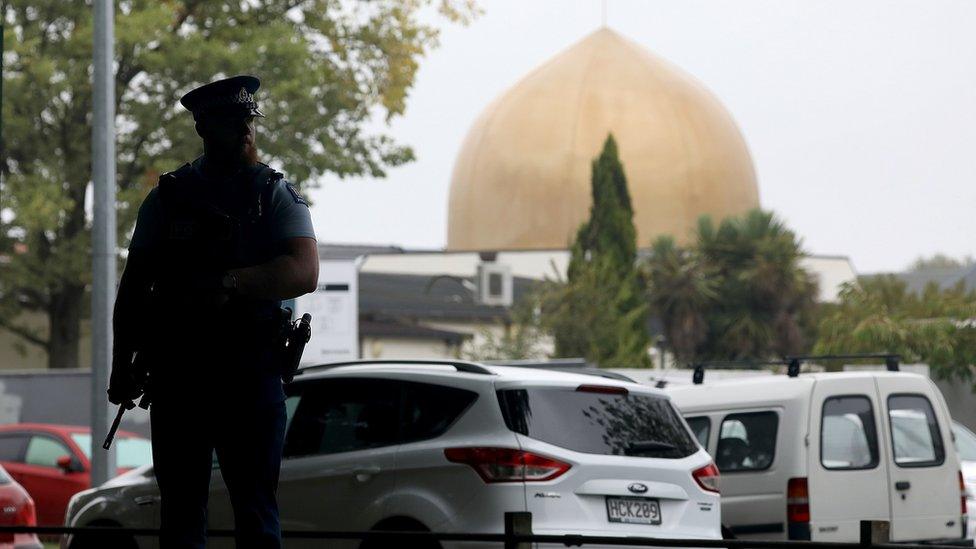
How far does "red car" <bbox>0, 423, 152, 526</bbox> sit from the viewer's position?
74.5 feet

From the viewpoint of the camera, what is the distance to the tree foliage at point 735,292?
55938 mm

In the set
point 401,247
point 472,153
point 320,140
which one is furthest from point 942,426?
point 472,153

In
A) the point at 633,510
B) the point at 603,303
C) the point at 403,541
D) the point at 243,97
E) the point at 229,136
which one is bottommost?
the point at 403,541

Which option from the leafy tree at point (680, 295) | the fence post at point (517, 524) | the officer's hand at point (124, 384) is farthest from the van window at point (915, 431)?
the leafy tree at point (680, 295)

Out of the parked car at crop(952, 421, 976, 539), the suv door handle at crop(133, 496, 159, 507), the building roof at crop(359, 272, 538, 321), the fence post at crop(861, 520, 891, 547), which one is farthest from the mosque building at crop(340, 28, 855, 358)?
the fence post at crop(861, 520, 891, 547)

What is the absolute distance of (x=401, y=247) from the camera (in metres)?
76.4

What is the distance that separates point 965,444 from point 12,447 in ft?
37.2

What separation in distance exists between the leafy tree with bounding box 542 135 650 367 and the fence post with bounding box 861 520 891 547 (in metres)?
40.4

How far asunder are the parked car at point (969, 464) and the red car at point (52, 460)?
9420 millimetres

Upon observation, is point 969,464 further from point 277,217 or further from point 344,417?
point 277,217

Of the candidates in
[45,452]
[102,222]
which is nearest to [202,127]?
[102,222]

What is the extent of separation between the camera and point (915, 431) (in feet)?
47.8

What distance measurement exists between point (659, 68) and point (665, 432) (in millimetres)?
79861

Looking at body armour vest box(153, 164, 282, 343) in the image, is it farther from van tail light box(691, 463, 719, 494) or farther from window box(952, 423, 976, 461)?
window box(952, 423, 976, 461)
